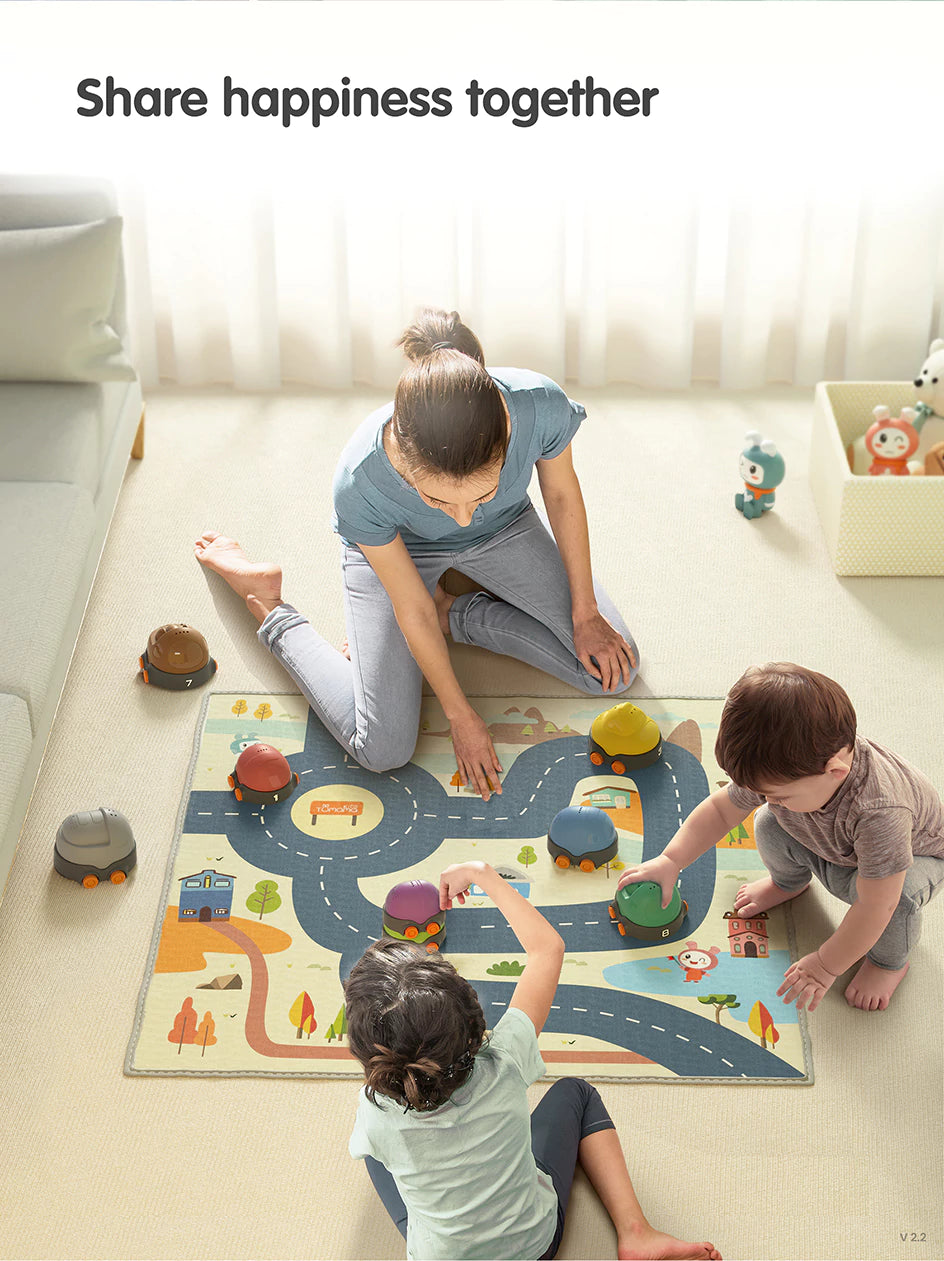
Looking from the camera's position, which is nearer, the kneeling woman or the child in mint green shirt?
the child in mint green shirt

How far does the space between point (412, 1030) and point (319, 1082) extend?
492 mm

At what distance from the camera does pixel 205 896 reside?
191 cm

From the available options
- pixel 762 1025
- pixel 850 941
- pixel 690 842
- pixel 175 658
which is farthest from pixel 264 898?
pixel 850 941

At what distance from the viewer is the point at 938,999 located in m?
1.75

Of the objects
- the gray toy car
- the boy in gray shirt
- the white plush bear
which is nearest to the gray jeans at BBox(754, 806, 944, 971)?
the boy in gray shirt

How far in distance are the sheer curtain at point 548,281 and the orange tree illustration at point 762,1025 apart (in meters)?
1.81

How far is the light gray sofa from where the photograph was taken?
2113 millimetres

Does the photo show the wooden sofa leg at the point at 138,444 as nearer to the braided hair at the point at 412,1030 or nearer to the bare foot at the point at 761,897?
the bare foot at the point at 761,897

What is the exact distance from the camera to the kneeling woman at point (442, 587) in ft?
6.52

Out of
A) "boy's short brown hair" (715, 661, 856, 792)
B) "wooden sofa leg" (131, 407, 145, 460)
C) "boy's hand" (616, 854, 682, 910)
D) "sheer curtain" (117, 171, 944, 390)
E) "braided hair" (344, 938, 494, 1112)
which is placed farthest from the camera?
"sheer curtain" (117, 171, 944, 390)

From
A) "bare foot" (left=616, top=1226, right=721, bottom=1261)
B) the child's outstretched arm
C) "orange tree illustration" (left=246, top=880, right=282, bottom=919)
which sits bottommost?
"bare foot" (left=616, top=1226, right=721, bottom=1261)

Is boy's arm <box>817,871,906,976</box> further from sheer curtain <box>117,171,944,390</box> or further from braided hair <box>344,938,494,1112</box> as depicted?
sheer curtain <box>117,171,944,390</box>

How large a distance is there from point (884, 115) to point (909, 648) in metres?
1.32

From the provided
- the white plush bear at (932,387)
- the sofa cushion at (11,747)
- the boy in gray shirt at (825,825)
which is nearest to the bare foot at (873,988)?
the boy in gray shirt at (825,825)
